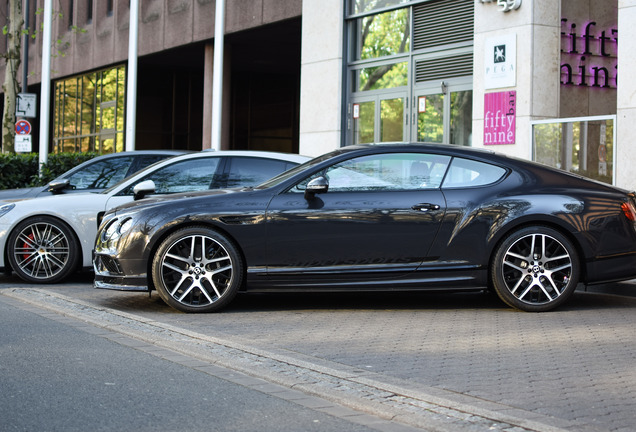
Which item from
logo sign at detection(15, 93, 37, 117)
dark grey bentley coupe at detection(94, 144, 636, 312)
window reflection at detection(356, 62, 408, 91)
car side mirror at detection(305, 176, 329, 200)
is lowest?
dark grey bentley coupe at detection(94, 144, 636, 312)

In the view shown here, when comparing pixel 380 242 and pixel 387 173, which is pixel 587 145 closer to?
pixel 387 173

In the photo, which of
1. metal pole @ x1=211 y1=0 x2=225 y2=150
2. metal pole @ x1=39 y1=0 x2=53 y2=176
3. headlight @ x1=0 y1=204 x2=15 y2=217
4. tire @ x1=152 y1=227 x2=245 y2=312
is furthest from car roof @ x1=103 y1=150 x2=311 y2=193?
metal pole @ x1=39 y1=0 x2=53 y2=176

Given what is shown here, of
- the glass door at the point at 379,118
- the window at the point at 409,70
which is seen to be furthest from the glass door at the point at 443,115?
the glass door at the point at 379,118

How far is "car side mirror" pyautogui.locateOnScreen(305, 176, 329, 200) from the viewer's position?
820 centimetres

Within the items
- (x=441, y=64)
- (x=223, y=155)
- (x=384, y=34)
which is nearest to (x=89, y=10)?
(x=384, y=34)

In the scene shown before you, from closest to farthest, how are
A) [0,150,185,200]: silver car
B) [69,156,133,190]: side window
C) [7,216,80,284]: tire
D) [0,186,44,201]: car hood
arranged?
[7,216,80,284]: tire < [0,186,44,201]: car hood < [0,150,185,200]: silver car < [69,156,133,190]: side window

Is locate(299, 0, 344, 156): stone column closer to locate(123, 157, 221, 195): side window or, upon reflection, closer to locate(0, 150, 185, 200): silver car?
locate(0, 150, 185, 200): silver car

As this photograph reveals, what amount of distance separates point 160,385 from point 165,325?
6.90ft

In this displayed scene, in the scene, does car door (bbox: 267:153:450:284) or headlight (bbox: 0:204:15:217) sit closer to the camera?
car door (bbox: 267:153:450:284)

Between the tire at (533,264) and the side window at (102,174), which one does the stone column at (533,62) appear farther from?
the tire at (533,264)

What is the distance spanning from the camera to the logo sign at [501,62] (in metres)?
16.2

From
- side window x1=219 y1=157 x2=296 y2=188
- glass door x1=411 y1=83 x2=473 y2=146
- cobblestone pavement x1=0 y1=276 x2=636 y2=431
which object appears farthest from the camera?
glass door x1=411 y1=83 x2=473 y2=146

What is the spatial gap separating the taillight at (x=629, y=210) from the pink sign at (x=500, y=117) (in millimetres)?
7627

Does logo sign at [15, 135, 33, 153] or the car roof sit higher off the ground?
logo sign at [15, 135, 33, 153]
